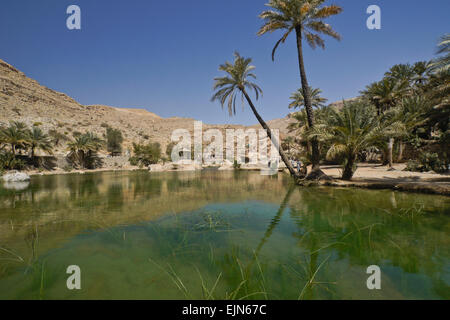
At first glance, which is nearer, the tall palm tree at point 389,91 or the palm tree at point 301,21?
the palm tree at point 301,21

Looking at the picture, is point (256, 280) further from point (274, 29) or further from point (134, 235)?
point (274, 29)

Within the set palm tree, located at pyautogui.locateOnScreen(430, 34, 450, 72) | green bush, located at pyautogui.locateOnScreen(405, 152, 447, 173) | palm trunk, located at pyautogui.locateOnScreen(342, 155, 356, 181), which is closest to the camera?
palm tree, located at pyautogui.locateOnScreen(430, 34, 450, 72)

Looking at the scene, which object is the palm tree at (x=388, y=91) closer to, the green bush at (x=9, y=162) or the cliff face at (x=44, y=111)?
the green bush at (x=9, y=162)

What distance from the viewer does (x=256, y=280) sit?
8.93 ft

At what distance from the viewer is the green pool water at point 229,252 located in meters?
2.55

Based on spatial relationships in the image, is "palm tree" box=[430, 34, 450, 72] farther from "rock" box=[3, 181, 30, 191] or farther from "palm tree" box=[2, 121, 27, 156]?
"palm tree" box=[2, 121, 27, 156]

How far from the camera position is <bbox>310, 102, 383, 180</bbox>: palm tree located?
35.1ft

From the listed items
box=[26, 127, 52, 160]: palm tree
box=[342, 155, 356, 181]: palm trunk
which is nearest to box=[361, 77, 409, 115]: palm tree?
box=[342, 155, 356, 181]: palm trunk

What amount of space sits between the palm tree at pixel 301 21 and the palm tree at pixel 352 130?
4.31 ft

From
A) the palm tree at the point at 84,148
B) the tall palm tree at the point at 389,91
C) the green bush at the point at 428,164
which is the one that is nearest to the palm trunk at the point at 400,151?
the tall palm tree at the point at 389,91

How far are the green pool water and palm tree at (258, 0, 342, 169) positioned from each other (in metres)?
8.21

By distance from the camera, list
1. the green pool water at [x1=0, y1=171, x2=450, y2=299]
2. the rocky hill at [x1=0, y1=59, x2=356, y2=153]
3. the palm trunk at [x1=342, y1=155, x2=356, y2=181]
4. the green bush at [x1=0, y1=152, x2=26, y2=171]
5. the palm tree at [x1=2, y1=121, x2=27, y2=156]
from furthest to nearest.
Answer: the rocky hill at [x1=0, y1=59, x2=356, y2=153] → the palm tree at [x1=2, y1=121, x2=27, y2=156] → the green bush at [x1=0, y1=152, x2=26, y2=171] → the palm trunk at [x1=342, y1=155, x2=356, y2=181] → the green pool water at [x1=0, y1=171, x2=450, y2=299]
